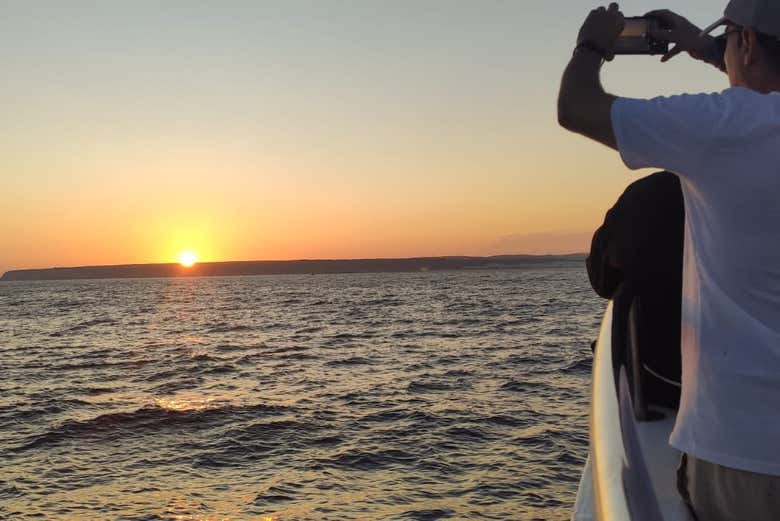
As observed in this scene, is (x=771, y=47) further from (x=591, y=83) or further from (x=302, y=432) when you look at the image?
(x=302, y=432)

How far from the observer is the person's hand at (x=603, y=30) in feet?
6.41

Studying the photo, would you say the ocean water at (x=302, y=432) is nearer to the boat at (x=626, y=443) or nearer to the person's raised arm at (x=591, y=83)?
the boat at (x=626, y=443)

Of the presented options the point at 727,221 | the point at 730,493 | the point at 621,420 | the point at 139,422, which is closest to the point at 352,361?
the point at 139,422

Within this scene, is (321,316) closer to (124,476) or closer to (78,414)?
(78,414)

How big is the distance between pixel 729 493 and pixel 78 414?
15359 mm

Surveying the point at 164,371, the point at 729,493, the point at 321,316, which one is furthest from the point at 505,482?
the point at 321,316

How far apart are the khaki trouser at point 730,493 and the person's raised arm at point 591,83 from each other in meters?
0.92

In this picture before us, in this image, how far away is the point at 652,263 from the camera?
333 centimetres

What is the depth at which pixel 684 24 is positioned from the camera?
90.6 inches

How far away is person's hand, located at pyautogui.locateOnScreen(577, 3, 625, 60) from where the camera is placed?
1.96 m

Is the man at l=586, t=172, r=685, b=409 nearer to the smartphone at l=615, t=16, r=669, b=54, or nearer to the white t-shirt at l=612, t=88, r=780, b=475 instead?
the smartphone at l=615, t=16, r=669, b=54

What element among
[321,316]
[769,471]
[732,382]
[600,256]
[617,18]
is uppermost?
[617,18]

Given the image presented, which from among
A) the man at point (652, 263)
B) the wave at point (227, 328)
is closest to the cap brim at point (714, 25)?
the man at point (652, 263)

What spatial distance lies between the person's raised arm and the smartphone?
0.16 meters
